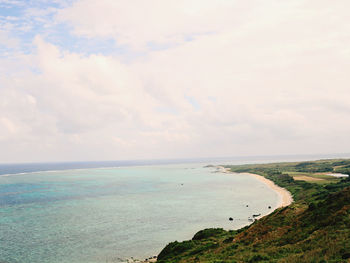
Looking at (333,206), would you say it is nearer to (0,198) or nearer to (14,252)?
(14,252)

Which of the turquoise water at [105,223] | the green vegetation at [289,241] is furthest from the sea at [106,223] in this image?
the green vegetation at [289,241]

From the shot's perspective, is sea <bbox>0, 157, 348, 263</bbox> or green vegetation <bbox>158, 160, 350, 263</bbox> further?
sea <bbox>0, 157, 348, 263</bbox>

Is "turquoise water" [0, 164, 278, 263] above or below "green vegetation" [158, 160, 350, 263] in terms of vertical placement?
below

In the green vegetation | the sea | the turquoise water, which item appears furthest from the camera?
the turquoise water

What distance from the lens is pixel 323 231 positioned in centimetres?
3250

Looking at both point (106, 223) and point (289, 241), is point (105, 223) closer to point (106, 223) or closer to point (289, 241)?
point (106, 223)

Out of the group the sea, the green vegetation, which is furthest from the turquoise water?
the green vegetation

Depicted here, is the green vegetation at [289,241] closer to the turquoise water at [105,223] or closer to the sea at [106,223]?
the sea at [106,223]

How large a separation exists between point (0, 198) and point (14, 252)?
86.5 meters

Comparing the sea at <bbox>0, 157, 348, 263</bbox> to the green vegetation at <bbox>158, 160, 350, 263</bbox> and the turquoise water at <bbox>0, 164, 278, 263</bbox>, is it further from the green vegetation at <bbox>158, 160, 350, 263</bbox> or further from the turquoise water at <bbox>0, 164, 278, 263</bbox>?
the green vegetation at <bbox>158, 160, 350, 263</bbox>

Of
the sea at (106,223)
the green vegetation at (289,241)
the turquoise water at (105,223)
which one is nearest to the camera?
the green vegetation at (289,241)

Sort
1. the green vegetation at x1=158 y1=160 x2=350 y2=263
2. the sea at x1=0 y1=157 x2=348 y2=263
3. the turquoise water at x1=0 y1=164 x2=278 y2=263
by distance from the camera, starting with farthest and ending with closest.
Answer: the turquoise water at x1=0 y1=164 x2=278 y2=263, the sea at x1=0 y1=157 x2=348 y2=263, the green vegetation at x1=158 y1=160 x2=350 y2=263

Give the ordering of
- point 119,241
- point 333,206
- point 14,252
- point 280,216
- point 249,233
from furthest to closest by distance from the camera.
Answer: point 119,241
point 14,252
point 280,216
point 249,233
point 333,206

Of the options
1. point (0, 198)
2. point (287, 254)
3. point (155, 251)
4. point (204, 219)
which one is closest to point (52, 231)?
point (155, 251)
